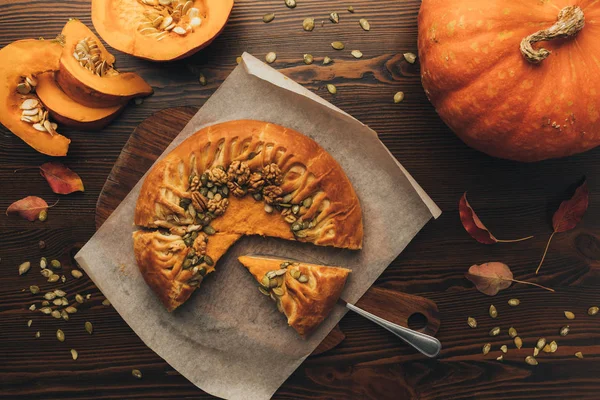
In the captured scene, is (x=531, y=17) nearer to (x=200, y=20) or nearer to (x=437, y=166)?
(x=437, y=166)

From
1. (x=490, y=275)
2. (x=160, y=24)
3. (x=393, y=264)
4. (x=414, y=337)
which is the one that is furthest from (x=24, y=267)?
(x=490, y=275)

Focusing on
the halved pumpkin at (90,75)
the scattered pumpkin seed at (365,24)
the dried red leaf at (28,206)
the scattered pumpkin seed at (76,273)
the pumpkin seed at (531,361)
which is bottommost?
the scattered pumpkin seed at (76,273)

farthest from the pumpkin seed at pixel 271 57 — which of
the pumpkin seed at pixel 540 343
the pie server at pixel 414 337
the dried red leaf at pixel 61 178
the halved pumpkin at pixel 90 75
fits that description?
the pumpkin seed at pixel 540 343

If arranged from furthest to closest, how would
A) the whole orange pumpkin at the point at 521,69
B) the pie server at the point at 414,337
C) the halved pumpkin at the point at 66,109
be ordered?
the pie server at the point at 414,337 < the halved pumpkin at the point at 66,109 < the whole orange pumpkin at the point at 521,69

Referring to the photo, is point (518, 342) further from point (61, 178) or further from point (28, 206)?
point (28, 206)

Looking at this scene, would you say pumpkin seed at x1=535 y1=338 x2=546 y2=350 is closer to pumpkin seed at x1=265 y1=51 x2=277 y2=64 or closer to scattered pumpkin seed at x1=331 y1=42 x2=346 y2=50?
scattered pumpkin seed at x1=331 y1=42 x2=346 y2=50

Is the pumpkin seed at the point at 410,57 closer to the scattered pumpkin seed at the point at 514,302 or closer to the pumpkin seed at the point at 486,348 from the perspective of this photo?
the scattered pumpkin seed at the point at 514,302

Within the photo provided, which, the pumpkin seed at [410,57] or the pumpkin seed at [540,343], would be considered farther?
the pumpkin seed at [540,343]

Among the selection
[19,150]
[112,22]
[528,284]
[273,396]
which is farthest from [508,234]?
[19,150]
